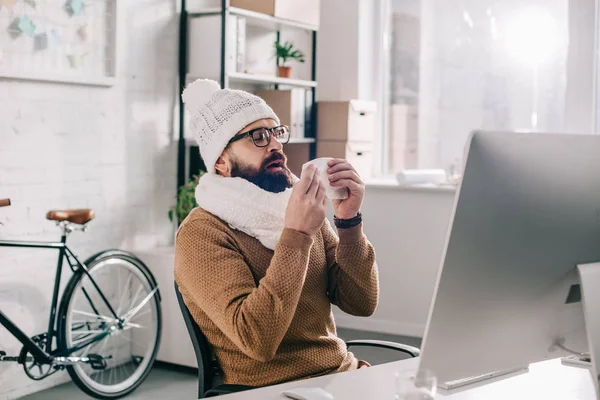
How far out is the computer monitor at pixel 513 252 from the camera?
1.11 m

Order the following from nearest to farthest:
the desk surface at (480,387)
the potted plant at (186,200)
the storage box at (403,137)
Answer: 1. the desk surface at (480,387)
2. the potted plant at (186,200)
3. the storage box at (403,137)

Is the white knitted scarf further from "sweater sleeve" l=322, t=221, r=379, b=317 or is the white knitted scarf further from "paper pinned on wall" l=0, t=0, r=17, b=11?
"paper pinned on wall" l=0, t=0, r=17, b=11

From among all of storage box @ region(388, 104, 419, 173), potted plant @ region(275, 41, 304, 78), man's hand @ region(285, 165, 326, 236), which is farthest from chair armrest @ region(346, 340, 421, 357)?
storage box @ region(388, 104, 419, 173)

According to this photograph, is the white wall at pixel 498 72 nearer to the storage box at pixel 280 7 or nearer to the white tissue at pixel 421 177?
the white tissue at pixel 421 177

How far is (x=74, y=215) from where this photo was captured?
3.28m

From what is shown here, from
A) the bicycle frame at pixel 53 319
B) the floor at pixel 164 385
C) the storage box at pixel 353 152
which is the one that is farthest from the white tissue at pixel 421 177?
the bicycle frame at pixel 53 319

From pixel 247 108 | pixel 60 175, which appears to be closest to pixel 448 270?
pixel 247 108

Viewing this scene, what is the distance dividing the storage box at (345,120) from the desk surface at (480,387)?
2930 millimetres

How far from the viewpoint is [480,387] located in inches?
59.7

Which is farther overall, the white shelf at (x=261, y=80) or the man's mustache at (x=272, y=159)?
the white shelf at (x=261, y=80)

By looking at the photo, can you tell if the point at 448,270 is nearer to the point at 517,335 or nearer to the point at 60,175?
the point at 517,335

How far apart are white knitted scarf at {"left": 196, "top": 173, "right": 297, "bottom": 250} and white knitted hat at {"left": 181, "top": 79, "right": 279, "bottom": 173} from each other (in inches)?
3.3

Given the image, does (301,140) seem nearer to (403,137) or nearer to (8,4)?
(403,137)

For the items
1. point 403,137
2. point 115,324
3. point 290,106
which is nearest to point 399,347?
point 115,324
